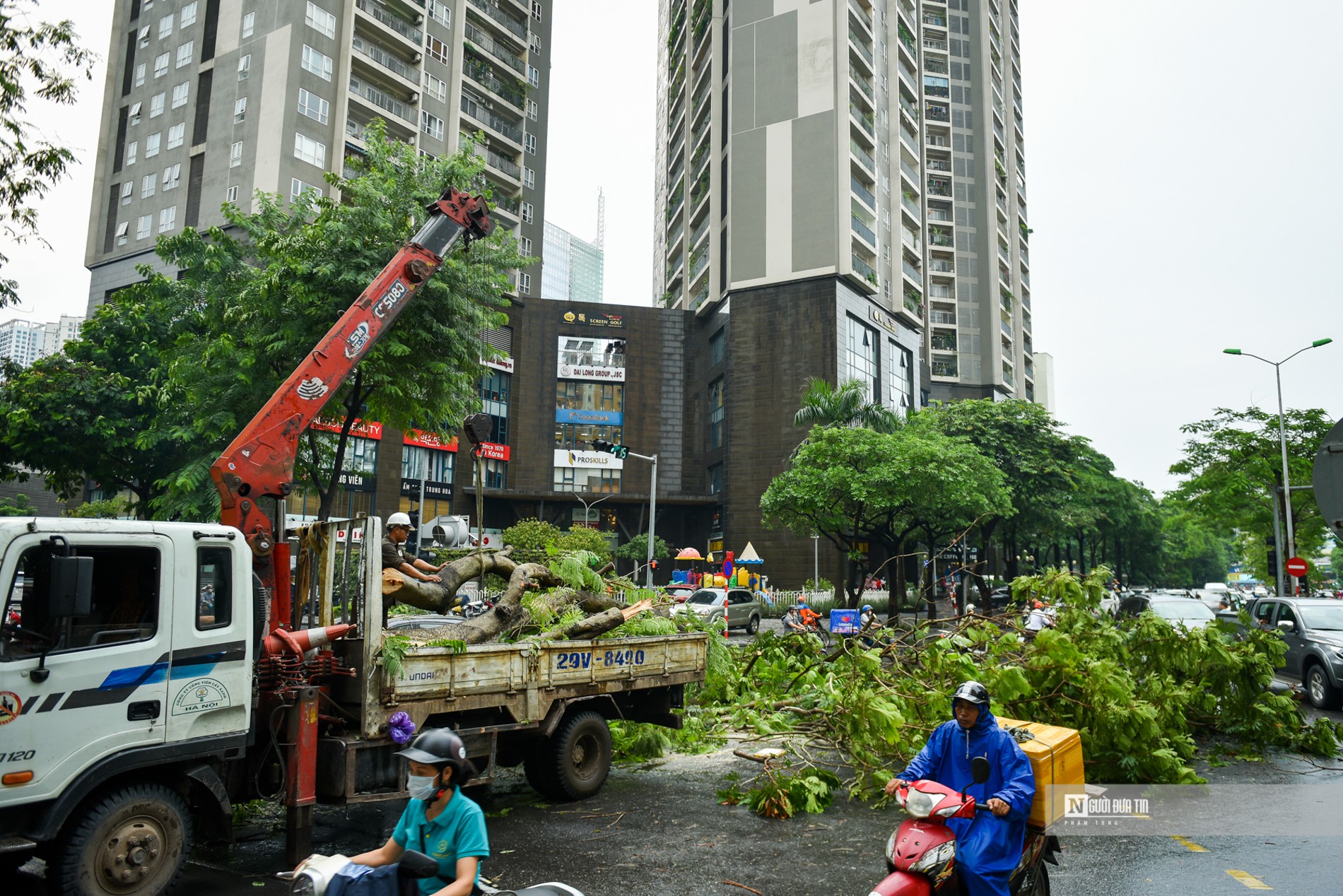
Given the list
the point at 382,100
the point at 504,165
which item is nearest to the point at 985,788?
the point at 382,100

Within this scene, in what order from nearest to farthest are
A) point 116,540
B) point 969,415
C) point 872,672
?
point 116,540, point 872,672, point 969,415

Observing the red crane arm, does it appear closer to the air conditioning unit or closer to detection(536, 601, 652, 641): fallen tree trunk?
the air conditioning unit

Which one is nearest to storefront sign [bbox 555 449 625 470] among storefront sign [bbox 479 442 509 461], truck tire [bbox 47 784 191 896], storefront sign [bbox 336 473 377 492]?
storefront sign [bbox 479 442 509 461]

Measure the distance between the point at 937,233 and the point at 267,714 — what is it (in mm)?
71434

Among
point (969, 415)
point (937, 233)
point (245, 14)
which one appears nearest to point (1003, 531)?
point (969, 415)

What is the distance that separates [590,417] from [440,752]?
53757mm

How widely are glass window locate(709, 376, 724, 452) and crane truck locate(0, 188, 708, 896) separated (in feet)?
145

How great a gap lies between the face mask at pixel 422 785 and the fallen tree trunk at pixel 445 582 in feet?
14.7

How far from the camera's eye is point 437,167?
18469 millimetres

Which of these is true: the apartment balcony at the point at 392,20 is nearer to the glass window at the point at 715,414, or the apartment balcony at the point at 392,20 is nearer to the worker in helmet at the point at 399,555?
the glass window at the point at 715,414

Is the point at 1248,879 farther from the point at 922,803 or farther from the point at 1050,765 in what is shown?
the point at 922,803

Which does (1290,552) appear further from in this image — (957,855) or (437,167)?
(957,855)

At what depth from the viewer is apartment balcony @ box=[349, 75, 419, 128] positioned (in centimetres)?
4603

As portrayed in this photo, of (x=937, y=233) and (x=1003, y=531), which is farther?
(x=937, y=233)
